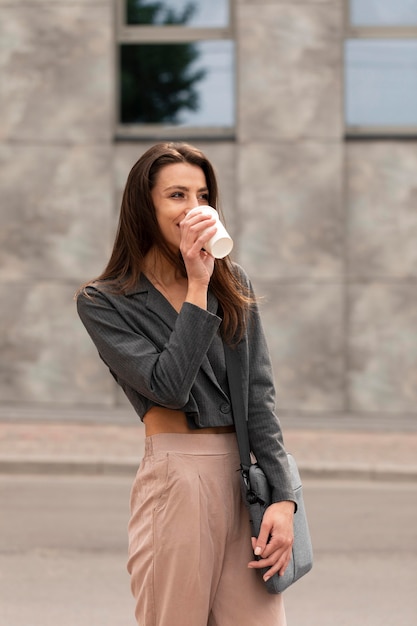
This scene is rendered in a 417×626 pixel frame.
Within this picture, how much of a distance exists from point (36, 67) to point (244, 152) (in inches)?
103

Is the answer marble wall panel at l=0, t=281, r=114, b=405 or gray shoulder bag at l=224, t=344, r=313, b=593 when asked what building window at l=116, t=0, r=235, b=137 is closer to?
marble wall panel at l=0, t=281, r=114, b=405

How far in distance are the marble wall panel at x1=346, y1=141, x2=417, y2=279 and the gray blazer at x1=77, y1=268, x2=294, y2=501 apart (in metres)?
11.1

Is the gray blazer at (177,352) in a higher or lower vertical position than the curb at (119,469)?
higher

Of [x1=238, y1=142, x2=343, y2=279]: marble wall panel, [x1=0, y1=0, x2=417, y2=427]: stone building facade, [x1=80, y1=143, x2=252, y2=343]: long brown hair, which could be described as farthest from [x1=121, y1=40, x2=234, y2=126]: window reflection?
[x1=80, y1=143, x2=252, y2=343]: long brown hair

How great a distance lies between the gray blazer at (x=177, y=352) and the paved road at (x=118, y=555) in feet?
9.66

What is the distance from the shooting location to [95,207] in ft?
45.8

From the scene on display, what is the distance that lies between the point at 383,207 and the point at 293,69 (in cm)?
187

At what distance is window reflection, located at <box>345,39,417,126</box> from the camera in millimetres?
13992

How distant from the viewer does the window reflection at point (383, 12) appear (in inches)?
552

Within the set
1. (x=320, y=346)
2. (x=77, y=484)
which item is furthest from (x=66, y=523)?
(x=320, y=346)

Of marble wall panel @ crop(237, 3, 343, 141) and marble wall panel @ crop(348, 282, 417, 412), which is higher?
marble wall panel @ crop(237, 3, 343, 141)

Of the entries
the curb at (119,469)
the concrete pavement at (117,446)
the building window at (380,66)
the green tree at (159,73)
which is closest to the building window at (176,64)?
the green tree at (159,73)

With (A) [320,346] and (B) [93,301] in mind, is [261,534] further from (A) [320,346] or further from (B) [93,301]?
(A) [320,346]

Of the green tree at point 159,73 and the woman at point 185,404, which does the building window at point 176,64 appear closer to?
the green tree at point 159,73
